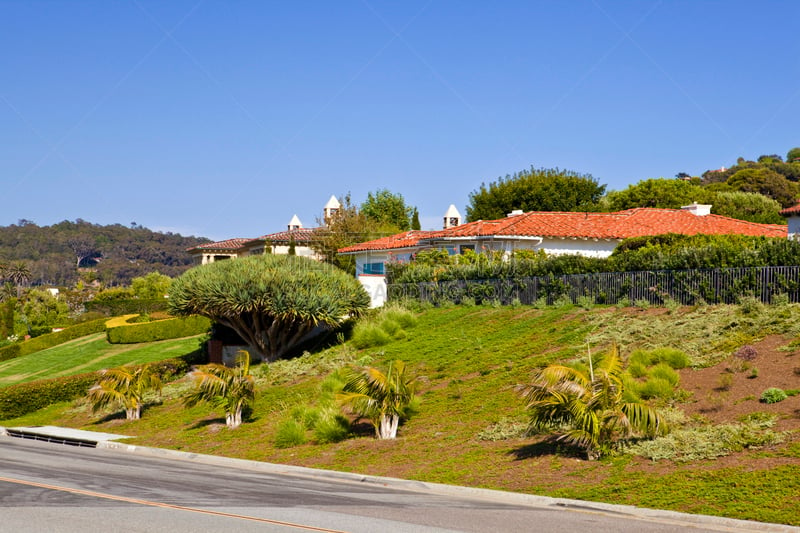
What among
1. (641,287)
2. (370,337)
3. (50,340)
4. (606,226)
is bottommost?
(50,340)

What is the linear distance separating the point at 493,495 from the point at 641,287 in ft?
49.2

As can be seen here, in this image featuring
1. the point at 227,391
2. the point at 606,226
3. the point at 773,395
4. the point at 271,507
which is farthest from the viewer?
the point at 606,226

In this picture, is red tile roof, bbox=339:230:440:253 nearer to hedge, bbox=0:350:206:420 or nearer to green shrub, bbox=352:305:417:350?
green shrub, bbox=352:305:417:350

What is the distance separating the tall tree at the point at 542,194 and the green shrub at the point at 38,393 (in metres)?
46.9

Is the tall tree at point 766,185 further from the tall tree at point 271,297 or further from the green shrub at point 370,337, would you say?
the green shrub at point 370,337

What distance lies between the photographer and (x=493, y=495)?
14.6 m

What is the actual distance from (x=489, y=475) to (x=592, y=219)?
35239mm

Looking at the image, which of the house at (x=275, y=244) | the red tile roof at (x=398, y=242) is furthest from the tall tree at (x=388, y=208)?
the red tile roof at (x=398, y=242)

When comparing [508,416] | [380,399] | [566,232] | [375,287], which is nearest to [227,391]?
[380,399]

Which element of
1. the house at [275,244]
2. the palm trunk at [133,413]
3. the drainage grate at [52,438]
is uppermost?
the house at [275,244]

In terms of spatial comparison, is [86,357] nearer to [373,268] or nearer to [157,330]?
[157,330]

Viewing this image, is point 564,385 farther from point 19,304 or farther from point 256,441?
point 19,304

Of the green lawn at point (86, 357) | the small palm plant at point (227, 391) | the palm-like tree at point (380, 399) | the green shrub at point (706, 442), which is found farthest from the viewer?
the green lawn at point (86, 357)

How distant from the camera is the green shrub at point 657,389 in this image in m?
18.0
